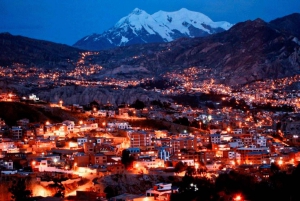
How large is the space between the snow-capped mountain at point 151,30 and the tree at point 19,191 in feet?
474

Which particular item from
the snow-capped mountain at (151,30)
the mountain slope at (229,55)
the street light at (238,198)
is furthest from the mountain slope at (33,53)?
the street light at (238,198)

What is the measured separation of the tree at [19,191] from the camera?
2141 centimetres

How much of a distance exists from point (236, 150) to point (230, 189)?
10091 mm

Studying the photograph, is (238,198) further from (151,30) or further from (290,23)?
(151,30)

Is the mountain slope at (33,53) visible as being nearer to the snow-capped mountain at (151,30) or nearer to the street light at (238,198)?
the snow-capped mountain at (151,30)

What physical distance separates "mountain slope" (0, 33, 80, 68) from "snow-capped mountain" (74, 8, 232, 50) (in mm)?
61039

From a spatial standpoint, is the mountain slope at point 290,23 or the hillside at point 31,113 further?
the mountain slope at point 290,23

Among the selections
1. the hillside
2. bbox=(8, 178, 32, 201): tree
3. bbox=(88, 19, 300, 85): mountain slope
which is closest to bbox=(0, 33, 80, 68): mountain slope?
bbox=(88, 19, 300, 85): mountain slope

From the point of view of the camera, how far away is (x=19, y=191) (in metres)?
21.6

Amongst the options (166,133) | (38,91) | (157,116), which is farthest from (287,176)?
(38,91)

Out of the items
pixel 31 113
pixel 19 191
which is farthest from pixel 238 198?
pixel 31 113

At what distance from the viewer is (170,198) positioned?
22141 mm

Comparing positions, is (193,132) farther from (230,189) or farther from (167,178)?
(230,189)

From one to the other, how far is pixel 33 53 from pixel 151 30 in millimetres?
90462
